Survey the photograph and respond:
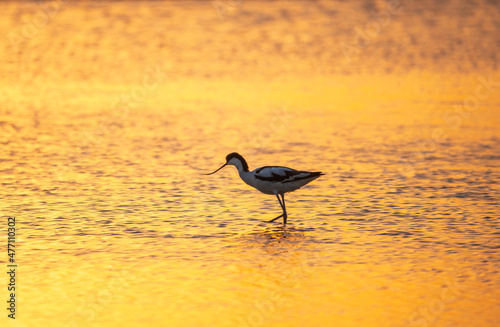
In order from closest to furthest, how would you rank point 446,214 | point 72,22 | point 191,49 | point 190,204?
point 446,214 → point 190,204 → point 191,49 → point 72,22

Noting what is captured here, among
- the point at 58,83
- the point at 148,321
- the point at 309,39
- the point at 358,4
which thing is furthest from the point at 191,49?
the point at 148,321

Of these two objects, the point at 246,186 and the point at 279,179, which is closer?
the point at 279,179

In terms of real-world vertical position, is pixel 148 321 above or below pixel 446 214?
below

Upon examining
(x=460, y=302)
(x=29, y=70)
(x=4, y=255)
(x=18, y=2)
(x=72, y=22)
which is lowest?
(x=460, y=302)

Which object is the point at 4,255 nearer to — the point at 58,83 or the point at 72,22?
the point at 58,83

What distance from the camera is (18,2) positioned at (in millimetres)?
62375

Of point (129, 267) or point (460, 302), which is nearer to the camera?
point (460, 302)

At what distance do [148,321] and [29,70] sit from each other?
94.7 ft

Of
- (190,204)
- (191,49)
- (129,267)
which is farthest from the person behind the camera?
(191,49)

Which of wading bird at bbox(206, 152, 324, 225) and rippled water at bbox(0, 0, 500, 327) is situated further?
wading bird at bbox(206, 152, 324, 225)

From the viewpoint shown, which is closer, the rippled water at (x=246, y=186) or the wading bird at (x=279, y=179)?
the rippled water at (x=246, y=186)

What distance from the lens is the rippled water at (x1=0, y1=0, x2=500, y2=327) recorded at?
1081cm

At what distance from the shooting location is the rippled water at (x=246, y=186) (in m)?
10.8

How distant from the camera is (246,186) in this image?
18203 millimetres
